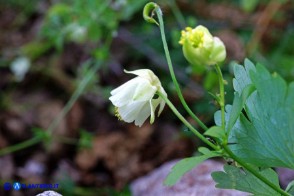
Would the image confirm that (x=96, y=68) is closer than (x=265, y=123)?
No

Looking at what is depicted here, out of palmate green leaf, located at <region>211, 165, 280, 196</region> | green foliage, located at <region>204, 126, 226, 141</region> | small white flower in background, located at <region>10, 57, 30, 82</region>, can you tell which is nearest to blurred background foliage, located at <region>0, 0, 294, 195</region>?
small white flower in background, located at <region>10, 57, 30, 82</region>

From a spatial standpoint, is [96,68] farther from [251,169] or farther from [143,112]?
[251,169]

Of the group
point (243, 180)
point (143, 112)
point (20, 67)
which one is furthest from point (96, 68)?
point (243, 180)

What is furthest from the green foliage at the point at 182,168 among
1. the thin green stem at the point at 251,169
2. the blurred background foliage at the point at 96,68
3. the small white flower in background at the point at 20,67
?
the small white flower in background at the point at 20,67

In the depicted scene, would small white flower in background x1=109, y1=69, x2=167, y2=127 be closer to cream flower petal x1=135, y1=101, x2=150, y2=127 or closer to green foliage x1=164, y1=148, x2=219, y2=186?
cream flower petal x1=135, y1=101, x2=150, y2=127

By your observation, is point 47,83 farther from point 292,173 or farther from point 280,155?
point 280,155

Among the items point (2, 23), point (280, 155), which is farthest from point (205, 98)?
point (2, 23)
